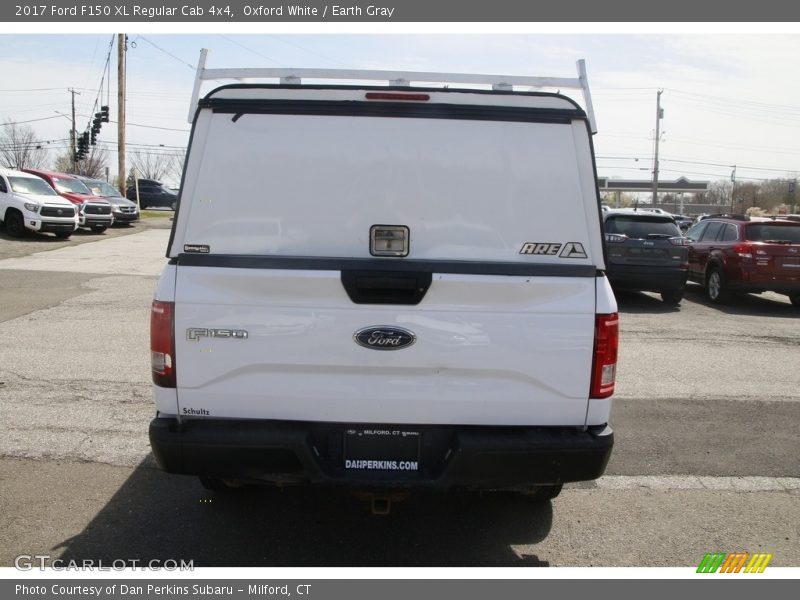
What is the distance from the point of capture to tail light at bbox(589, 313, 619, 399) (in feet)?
10.7

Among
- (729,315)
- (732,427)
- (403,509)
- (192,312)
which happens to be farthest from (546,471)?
(729,315)

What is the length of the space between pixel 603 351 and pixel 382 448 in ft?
3.80

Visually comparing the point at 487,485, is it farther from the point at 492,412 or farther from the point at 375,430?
the point at 375,430


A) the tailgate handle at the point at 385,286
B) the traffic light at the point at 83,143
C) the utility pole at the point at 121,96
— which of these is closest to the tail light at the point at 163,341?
the tailgate handle at the point at 385,286

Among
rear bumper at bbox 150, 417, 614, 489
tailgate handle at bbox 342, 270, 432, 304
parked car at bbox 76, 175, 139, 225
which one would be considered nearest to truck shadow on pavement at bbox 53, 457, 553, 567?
rear bumper at bbox 150, 417, 614, 489

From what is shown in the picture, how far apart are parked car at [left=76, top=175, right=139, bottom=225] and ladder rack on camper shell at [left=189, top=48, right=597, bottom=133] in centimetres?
2590

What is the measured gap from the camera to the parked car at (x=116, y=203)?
2784cm

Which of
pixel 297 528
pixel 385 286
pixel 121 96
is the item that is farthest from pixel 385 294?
pixel 121 96

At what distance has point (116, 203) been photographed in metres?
28.2

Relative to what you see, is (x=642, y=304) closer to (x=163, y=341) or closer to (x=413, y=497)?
(x=413, y=497)

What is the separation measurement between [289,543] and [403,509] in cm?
81

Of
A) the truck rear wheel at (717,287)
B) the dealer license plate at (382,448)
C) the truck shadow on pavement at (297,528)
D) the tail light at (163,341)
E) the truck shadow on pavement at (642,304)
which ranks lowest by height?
the truck shadow on pavement at (642,304)

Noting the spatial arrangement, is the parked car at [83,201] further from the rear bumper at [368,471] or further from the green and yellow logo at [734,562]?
the green and yellow logo at [734,562]

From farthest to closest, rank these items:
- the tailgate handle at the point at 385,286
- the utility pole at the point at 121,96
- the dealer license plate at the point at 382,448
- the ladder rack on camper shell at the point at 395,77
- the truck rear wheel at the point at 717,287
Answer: the utility pole at the point at 121,96
the truck rear wheel at the point at 717,287
the ladder rack on camper shell at the point at 395,77
the dealer license plate at the point at 382,448
the tailgate handle at the point at 385,286
